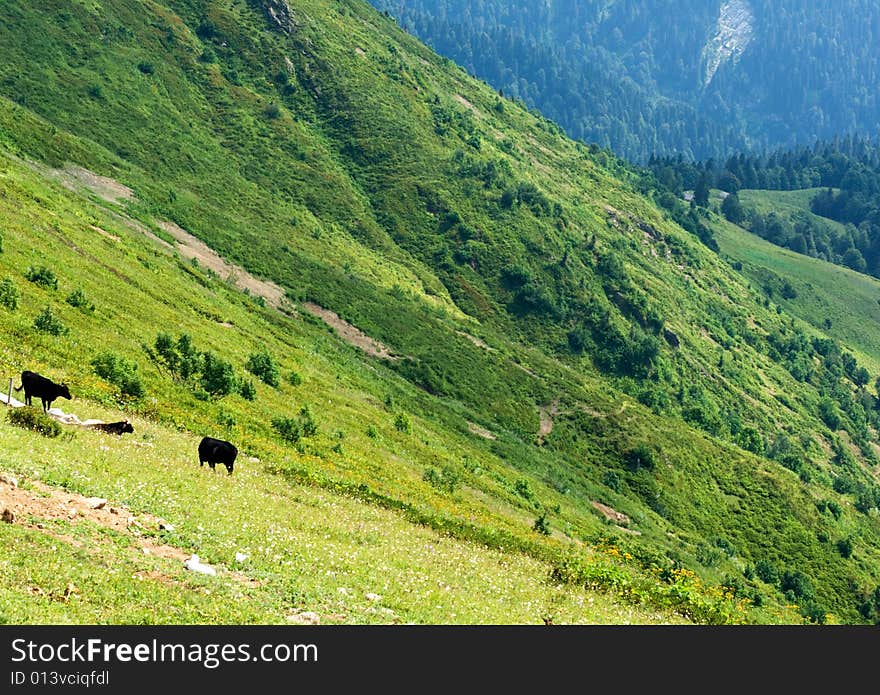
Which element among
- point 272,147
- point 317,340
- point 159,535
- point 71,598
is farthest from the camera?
point 272,147

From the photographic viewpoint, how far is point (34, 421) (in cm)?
2622

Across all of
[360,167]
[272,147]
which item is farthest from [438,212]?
[272,147]

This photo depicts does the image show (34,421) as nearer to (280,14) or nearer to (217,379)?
(217,379)

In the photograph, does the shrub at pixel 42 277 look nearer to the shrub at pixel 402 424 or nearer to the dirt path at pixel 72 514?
the shrub at pixel 402 424

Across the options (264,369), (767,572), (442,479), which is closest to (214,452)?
(442,479)

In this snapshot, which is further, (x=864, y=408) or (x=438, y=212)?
(x=864, y=408)

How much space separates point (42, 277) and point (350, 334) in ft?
190

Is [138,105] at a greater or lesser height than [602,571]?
greater

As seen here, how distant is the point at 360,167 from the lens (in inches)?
6122

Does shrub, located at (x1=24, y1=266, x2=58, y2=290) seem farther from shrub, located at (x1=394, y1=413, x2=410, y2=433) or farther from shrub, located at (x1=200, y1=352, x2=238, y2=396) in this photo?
shrub, located at (x1=394, y1=413, x2=410, y2=433)
